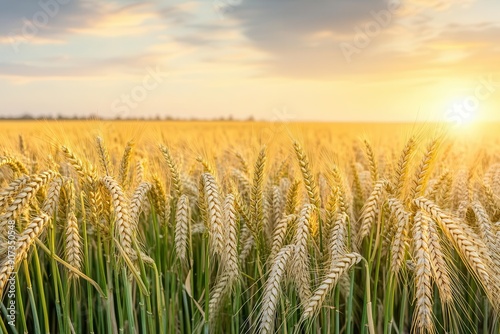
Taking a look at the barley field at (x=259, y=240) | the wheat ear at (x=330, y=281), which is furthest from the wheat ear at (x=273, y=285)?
the wheat ear at (x=330, y=281)

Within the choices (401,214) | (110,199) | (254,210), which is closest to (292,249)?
(254,210)

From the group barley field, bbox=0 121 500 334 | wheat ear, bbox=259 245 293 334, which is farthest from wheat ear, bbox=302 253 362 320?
wheat ear, bbox=259 245 293 334

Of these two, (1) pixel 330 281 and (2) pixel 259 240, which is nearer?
(1) pixel 330 281

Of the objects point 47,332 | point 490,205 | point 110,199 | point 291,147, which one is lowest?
point 47,332

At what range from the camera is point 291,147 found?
108 inches

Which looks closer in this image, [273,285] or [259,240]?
[273,285]

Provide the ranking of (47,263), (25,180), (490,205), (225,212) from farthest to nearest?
(47,263) < (490,205) < (225,212) < (25,180)

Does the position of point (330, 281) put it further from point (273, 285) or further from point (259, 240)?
point (259, 240)

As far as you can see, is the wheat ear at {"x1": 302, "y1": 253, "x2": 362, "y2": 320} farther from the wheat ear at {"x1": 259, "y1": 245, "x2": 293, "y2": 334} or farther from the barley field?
the wheat ear at {"x1": 259, "y1": 245, "x2": 293, "y2": 334}

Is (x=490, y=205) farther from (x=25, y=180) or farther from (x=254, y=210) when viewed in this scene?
(x=25, y=180)

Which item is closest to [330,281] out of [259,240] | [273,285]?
[273,285]

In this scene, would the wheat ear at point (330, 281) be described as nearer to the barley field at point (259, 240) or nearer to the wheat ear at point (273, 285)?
the barley field at point (259, 240)

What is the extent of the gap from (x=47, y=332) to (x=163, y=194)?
2.97 feet

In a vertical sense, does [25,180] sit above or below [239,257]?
above
